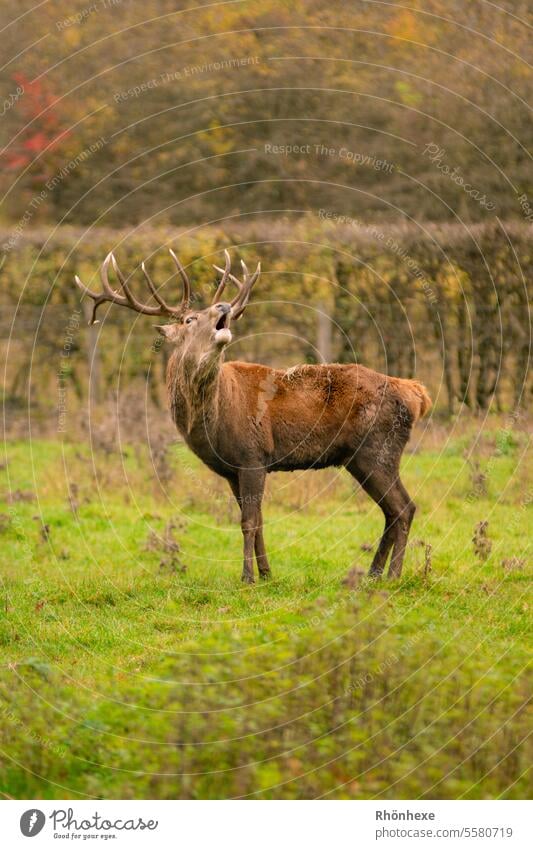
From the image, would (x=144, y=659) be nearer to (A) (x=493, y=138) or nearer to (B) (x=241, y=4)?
(A) (x=493, y=138)

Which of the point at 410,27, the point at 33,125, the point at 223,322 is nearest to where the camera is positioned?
the point at 223,322

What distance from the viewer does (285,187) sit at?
29.4m

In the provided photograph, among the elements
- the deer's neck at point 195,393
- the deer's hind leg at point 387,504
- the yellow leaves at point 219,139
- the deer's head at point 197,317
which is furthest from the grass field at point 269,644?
the yellow leaves at point 219,139

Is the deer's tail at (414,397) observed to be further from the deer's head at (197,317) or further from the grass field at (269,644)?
the deer's head at (197,317)

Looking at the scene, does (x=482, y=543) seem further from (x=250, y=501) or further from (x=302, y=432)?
(x=250, y=501)

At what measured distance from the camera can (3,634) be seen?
954cm

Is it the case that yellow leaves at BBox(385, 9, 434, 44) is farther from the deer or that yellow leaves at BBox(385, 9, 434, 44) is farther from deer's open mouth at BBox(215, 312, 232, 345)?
deer's open mouth at BBox(215, 312, 232, 345)

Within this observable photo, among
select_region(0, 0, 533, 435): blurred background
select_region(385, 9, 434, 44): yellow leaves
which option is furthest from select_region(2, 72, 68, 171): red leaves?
select_region(385, 9, 434, 44): yellow leaves

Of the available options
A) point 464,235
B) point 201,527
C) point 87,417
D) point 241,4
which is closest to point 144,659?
point 201,527

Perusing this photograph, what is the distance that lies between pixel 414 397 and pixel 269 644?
3926 millimetres

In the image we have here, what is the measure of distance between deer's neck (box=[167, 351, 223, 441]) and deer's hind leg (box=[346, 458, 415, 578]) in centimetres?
137

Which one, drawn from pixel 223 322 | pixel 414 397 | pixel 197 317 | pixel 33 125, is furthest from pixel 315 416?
pixel 33 125

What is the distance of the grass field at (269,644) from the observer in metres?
6.54

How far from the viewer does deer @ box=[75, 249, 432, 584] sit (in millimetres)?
10906
